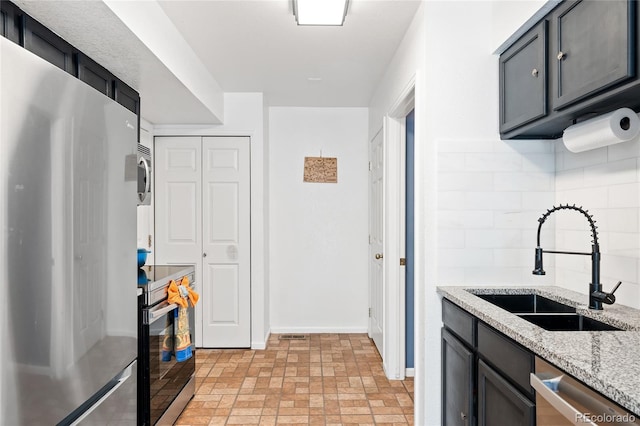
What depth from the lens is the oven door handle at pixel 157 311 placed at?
7.25 feet

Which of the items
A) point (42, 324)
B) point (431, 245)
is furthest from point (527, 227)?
point (42, 324)

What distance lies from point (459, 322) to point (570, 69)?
3.75 feet

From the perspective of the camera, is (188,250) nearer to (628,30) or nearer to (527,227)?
(527,227)

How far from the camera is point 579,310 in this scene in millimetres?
1820

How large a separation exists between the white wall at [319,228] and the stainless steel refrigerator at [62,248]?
3.19m

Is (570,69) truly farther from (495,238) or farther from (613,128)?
(495,238)

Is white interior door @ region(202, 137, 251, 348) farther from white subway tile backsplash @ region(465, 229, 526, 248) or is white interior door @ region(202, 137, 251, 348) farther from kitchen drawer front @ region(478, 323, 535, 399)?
kitchen drawer front @ region(478, 323, 535, 399)

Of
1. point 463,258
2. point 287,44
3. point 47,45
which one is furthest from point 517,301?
point 47,45

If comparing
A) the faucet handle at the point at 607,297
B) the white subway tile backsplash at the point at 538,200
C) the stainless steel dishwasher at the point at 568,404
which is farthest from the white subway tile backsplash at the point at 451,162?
the stainless steel dishwasher at the point at 568,404

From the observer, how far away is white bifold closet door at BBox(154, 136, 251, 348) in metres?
4.25

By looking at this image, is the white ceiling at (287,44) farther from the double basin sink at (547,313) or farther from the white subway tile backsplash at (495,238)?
the double basin sink at (547,313)

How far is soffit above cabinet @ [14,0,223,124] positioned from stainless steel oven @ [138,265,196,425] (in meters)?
1.14

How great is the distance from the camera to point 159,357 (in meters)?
2.37

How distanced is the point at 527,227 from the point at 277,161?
9.68 ft
